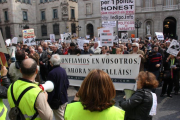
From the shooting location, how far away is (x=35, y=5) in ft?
147

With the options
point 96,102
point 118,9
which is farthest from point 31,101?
point 118,9

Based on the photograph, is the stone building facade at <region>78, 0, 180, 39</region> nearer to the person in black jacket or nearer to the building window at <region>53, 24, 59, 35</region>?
the building window at <region>53, 24, 59, 35</region>

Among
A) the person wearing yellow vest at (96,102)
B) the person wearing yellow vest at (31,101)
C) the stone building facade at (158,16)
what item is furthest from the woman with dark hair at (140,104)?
the stone building facade at (158,16)

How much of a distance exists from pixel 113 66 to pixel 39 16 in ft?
142

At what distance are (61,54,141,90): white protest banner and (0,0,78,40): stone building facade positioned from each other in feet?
113

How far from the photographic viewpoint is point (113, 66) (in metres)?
5.22

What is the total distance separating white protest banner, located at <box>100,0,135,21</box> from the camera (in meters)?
6.45

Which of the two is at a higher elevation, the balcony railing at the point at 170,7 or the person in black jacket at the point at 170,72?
the balcony railing at the point at 170,7

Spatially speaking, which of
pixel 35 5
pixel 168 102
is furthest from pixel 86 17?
pixel 168 102

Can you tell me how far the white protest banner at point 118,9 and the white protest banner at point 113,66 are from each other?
7.06 feet

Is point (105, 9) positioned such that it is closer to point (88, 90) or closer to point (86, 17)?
point (88, 90)

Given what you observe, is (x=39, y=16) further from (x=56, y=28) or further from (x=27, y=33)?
(x=27, y=33)

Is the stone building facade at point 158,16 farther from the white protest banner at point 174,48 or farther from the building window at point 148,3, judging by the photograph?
the white protest banner at point 174,48

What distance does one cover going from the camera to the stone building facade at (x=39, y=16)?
40.4 metres
